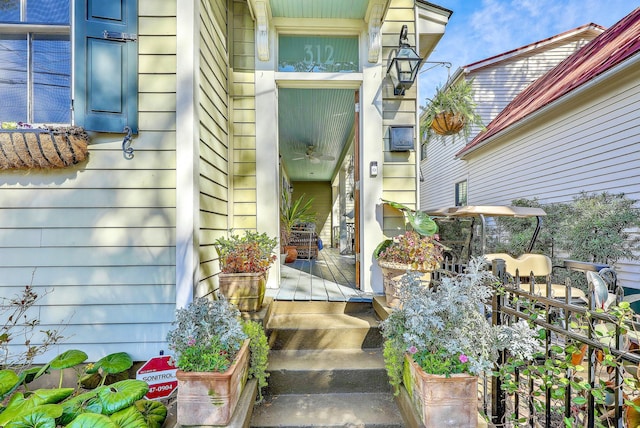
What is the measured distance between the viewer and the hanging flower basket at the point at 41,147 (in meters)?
1.99

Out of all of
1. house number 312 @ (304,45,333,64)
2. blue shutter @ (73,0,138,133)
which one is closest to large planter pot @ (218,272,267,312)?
blue shutter @ (73,0,138,133)

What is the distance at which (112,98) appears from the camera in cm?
211

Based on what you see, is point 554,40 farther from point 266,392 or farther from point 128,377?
point 128,377

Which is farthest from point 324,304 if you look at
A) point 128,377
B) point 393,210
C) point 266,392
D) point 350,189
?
point 350,189

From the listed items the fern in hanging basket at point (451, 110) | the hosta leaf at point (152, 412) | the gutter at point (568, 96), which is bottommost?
the hosta leaf at point (152, 412)

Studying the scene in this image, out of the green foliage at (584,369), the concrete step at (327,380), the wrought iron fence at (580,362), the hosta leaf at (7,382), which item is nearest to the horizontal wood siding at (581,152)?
the wrought iron fence at (580,362)

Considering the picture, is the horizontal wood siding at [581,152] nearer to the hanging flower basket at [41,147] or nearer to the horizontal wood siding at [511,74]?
the horizontal wood siding at [511,74]

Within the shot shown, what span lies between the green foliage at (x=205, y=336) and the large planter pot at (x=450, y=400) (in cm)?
103

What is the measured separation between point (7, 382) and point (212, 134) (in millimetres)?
2047

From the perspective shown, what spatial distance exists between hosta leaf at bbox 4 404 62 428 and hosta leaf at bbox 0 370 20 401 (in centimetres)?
38

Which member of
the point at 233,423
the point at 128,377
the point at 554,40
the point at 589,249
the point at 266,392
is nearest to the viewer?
the point at 233,423

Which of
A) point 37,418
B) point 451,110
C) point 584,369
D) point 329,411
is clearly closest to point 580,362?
point 584,369

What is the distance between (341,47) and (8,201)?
322cm

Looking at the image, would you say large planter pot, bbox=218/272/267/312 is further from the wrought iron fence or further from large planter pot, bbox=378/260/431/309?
the wrought iron fence
